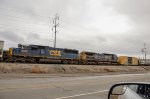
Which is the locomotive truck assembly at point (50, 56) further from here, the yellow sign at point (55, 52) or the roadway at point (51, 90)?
the roadway at point (51, 90)

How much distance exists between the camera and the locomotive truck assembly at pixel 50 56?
135 ft

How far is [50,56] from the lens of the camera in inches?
1837

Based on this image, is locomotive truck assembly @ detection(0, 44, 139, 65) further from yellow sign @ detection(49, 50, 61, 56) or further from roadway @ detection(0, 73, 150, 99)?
roadway @ detection(0, 73, 150, 99)

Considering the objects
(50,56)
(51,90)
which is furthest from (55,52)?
(51,90)

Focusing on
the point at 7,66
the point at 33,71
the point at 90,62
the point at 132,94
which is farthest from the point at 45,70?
the point at 132,94

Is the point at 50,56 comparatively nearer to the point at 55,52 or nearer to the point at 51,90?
the point at 55,52

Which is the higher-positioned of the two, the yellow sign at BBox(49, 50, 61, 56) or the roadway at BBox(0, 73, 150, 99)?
the yellow sign at BBox(49, 50, 61, 56)

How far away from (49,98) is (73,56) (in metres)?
42.0

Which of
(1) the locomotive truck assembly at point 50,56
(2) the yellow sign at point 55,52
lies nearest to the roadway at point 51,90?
(1) the locomotive truck assembly at point 50,56

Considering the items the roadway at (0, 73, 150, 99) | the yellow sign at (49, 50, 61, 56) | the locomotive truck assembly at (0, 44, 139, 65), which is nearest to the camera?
the roadway at (0, 73, 150, 99)

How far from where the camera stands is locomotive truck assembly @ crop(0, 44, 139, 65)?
4112 cm

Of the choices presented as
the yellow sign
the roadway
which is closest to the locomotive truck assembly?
the yellow sign

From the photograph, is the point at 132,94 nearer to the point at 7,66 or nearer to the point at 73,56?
the point at 7,66

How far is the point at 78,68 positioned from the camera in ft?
147
